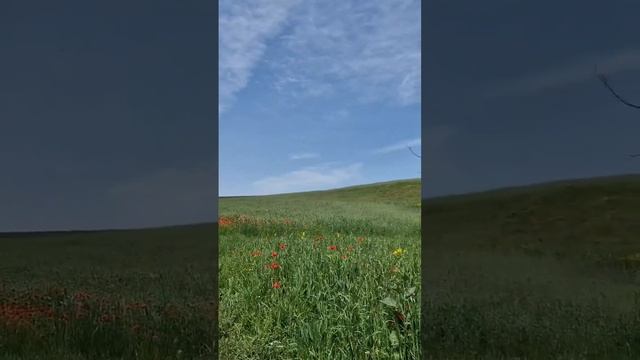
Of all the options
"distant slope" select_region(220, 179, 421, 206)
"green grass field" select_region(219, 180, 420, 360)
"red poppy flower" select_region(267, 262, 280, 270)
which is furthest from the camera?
"distant slope" select_region(220, 179, 421, 206)

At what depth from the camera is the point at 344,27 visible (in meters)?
6.01

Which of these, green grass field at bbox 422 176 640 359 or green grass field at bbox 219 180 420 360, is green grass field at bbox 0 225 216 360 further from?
green grass field at bbox 422 176 640 359

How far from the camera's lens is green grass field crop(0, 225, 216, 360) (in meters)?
3.79

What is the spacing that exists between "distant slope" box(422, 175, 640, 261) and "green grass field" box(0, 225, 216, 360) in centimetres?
216

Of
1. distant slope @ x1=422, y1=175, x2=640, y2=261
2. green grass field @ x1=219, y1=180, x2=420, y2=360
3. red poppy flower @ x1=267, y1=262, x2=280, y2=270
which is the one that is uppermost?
distant slope @ x1=422, y1=175, x2=640, y2=261

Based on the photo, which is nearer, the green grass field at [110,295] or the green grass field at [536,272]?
the green grass field at [536,272]

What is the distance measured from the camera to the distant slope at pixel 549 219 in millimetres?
3900

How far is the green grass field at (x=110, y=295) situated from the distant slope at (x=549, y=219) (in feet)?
7.07

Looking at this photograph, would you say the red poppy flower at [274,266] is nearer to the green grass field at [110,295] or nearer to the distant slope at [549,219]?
the green grass field at [110,295]

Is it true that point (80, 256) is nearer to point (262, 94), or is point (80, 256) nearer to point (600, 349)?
point (262, 94)

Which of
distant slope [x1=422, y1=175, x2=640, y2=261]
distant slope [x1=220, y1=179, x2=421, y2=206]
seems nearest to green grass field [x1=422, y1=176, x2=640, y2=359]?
distant slope [x1=422, y1=175, x2=640, y2=261]

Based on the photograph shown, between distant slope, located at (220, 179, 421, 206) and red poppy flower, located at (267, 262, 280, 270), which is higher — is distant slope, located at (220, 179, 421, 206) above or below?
above

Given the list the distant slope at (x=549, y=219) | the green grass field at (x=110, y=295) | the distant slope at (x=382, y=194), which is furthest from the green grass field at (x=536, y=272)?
the distant slope at (x=382, y=194)

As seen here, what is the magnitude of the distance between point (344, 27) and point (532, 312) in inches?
158
